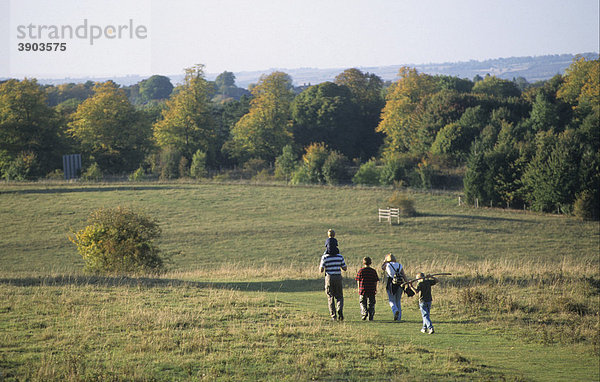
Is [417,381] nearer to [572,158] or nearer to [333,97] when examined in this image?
[572,158]

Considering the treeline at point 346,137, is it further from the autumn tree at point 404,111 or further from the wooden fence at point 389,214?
the wooden fence at point 389,214

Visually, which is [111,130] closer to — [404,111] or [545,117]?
[404,111]

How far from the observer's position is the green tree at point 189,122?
261 feet

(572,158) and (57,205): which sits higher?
(572,158)

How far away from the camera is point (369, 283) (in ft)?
46.8

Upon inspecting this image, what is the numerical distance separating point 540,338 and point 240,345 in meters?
7.78

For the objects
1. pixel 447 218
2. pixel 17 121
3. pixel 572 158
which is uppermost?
pixel 17 121

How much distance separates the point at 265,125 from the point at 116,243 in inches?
2340

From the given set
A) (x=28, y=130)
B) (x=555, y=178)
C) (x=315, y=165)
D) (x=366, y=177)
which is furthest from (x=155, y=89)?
(x=555, y=178)

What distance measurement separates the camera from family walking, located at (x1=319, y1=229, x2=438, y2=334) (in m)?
13.7

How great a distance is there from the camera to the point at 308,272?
82.8 ft

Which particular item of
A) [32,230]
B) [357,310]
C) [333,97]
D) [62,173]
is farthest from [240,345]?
[333,97]

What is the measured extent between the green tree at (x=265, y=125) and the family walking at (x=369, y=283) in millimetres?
67980

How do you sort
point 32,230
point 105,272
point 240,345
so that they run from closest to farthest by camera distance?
point 240,345 → point 105,272 → point 32,230
